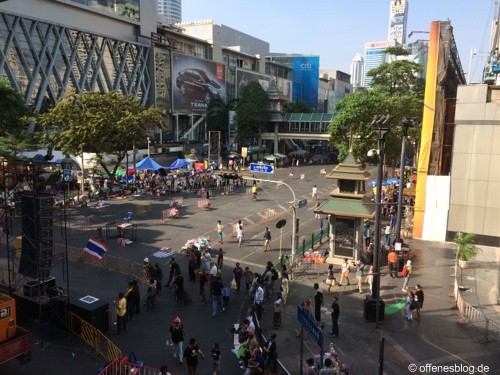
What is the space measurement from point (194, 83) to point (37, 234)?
7019cm

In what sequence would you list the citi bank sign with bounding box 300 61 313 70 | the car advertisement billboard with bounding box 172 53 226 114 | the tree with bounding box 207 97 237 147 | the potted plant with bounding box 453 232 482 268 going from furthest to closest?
1. the citi bank sign with bounding box 300 61 313 70
2. the tree with bounding box 207 97 237 147
3. the car advertisement billboard with bounding box 172 53 226 114
4. the potted plant with bounding box 453 232 482 268

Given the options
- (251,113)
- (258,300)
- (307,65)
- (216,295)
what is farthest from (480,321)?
(307,65)

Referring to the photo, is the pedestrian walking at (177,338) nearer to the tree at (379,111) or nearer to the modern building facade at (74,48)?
the tree at (379,111)

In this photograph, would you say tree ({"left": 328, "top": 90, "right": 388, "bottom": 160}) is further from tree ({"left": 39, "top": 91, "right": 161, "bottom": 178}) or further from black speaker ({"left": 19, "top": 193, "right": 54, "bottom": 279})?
black speaker ({"left": 19, "top": 193, "right": 54, "bottom": 279})

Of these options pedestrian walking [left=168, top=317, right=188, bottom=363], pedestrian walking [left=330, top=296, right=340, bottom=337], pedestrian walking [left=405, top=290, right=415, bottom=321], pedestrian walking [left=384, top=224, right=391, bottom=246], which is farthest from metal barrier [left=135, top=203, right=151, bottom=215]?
pedestrian walking [left=405, top=290, right=415, bottom=321]

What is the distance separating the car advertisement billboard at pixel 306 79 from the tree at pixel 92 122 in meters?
98.7

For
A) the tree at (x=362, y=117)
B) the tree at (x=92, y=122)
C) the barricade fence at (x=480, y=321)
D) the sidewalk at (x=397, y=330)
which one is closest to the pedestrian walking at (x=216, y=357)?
the sidewalk at (x=397, y=330)

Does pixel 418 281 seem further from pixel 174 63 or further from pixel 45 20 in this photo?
pixel 174 63

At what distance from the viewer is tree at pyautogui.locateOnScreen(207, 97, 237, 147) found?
266ft

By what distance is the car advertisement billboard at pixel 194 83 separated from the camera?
76812mm

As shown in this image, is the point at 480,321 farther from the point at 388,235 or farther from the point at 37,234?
the point at 37,234

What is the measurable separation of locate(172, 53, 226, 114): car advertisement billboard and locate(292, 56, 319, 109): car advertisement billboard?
168ft

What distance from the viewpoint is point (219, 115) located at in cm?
8112

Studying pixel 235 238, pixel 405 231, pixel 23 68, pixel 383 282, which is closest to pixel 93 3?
pixel 23 68
